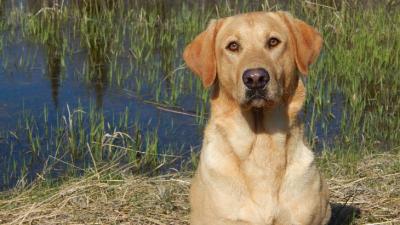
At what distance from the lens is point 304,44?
4805 mm

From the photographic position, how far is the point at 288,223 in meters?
4.64

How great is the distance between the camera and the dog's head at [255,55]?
4523 millimetres

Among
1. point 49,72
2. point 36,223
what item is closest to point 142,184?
point 36,223

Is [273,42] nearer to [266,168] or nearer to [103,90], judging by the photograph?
[266,168]

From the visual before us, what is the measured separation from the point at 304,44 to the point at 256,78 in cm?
48

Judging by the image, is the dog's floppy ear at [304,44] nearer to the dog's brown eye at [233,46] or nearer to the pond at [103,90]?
the dog's brown eye at [233,46]

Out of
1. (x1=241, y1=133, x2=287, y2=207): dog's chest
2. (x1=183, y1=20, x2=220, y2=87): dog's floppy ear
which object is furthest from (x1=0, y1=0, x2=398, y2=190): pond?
(x1=241, y1=133, x2=287, y2=207): dog's chest

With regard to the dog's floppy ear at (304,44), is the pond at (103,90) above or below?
below

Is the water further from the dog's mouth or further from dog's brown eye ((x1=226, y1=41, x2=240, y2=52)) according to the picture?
the dog's mouth

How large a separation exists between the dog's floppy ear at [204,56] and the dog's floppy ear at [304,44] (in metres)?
0.44

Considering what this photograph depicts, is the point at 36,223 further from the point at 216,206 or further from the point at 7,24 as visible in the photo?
the point at 7,24

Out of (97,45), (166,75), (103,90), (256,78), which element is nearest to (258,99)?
(256,78)

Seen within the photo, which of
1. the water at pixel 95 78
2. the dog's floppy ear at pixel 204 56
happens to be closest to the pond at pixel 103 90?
the water at pixel 95 78

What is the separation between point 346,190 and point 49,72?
4.92 metres
